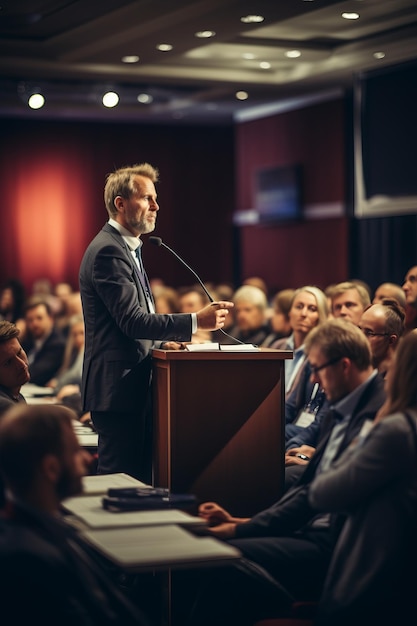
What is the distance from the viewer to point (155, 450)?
3971 millimetres

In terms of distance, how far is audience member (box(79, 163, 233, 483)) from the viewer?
157 inches

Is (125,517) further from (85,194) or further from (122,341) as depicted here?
(85,194)

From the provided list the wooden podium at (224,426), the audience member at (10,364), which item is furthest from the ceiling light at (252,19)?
the wooden podium at (224,426)

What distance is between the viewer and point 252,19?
293 inches

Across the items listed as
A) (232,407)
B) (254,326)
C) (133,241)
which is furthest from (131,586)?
(254,326)

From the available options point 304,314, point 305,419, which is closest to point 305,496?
point 305,419

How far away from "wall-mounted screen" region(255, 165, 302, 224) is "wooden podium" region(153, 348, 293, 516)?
7.64m

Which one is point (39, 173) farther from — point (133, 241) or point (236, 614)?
point (236, 614)

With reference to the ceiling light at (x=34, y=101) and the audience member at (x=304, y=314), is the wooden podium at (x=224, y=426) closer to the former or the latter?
the audience member at (x=304, y=314)

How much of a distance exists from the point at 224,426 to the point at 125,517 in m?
1.12

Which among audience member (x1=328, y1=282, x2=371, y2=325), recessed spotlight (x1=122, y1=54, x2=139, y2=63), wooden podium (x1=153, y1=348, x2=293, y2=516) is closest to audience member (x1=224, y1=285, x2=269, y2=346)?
audience member (x1=328, y1=282, x2=371, y2=325)

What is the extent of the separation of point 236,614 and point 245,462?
2.34ft

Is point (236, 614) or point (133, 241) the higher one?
point (133, 241)

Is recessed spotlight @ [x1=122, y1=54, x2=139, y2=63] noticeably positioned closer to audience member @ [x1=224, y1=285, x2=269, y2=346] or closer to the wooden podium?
audience member @ [x1=224, y1=285, x2=269, y2=346]
